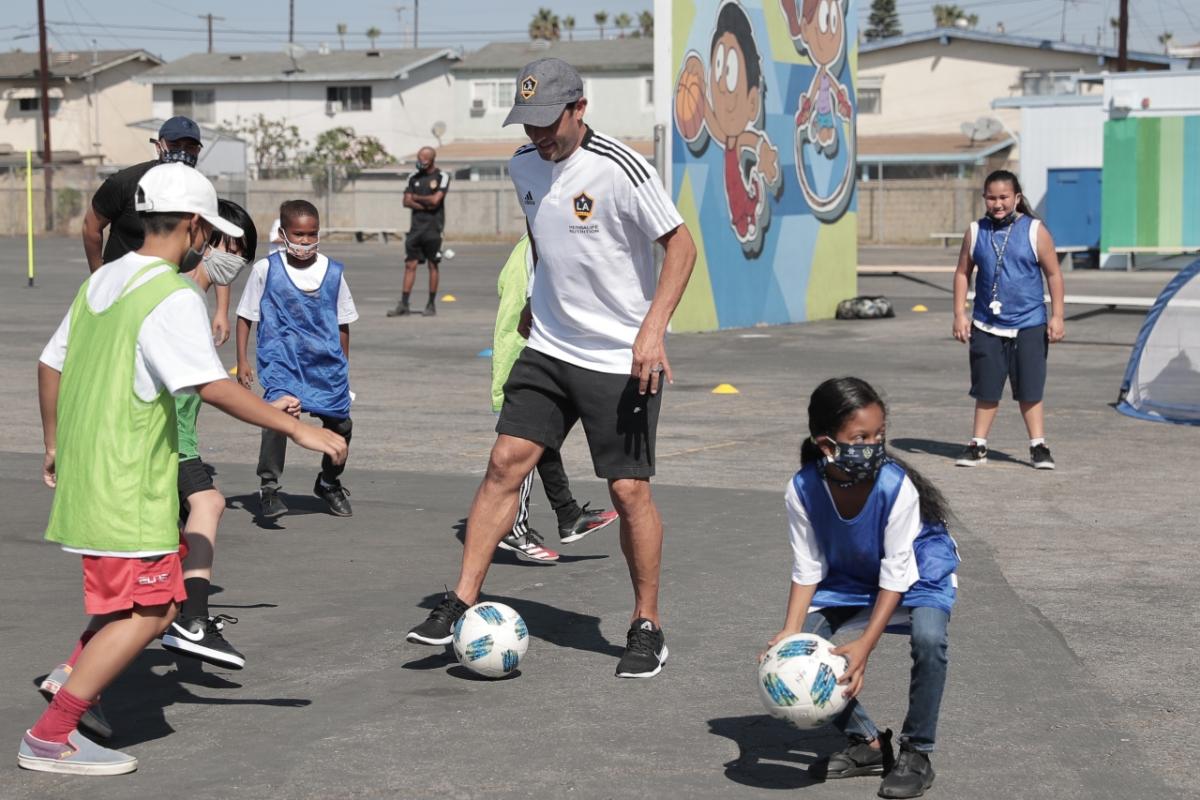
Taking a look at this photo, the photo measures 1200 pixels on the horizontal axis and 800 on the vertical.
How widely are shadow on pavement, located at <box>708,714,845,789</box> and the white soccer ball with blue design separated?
2.67 feet

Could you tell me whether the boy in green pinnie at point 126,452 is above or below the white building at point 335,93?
below

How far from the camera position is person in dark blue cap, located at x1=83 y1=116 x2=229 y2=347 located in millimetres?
7566

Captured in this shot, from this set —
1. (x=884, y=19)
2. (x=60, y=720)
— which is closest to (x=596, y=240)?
(x=60, y=720)

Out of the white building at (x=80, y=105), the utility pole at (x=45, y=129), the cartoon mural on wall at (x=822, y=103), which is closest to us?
the cartoon mural on wall at (x=822, y=103)

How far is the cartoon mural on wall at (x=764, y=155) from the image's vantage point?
65.9 feet

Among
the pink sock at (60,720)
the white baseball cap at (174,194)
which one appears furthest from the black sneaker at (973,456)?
the pink sock at (60,720)

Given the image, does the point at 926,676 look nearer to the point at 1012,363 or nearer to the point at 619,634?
the point at 619,634

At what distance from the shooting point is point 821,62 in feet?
76.5

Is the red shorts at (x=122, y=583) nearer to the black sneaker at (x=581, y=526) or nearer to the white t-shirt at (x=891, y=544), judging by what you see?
the white t-shirt at (x=891, y=544)

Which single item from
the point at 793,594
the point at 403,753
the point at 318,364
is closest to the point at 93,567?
the point at 403,753

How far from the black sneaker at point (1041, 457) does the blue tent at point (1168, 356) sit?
2.85 meters

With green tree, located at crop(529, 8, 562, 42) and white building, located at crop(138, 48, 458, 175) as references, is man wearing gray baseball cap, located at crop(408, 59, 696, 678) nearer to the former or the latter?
white building, located at crop(138, 48, 458, 175)

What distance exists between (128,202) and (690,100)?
12742 mm

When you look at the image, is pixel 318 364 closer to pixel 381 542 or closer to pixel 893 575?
pixel 381 542
